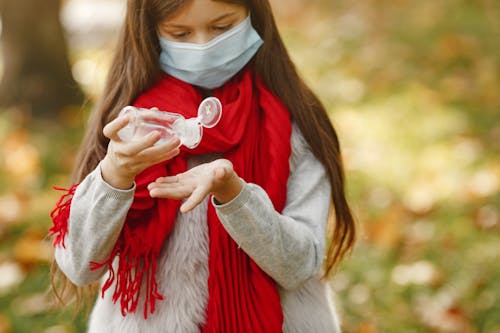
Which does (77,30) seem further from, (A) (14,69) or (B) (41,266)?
(B) (41,266)

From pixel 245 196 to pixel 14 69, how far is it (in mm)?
3822

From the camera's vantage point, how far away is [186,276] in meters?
1.92

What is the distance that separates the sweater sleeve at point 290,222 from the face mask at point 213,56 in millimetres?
274

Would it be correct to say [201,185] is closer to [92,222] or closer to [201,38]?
[92,222]

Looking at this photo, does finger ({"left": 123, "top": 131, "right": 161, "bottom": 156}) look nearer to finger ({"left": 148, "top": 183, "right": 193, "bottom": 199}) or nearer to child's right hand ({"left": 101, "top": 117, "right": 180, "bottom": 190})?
child's right hand ({"left": 101, "top": 117, "right": 180, "bottom": 190})

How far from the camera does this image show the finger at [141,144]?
162 centimetres

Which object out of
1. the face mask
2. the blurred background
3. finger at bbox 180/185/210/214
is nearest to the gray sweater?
finger at bbox 180/185/210/214

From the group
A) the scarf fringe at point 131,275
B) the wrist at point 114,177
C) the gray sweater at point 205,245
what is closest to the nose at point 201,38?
the gray sweater at point 205,245

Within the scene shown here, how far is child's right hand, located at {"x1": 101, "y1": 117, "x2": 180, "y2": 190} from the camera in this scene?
1.62m

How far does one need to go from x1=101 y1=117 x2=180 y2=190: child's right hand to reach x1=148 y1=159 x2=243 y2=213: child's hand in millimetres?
73

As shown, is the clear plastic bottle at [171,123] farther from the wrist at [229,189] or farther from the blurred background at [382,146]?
the blurred background at [382,146]

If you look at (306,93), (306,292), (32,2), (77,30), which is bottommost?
(77,30)

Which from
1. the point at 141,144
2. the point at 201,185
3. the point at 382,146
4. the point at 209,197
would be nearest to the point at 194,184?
the point at 201,185

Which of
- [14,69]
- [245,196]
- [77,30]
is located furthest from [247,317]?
[77,30]
